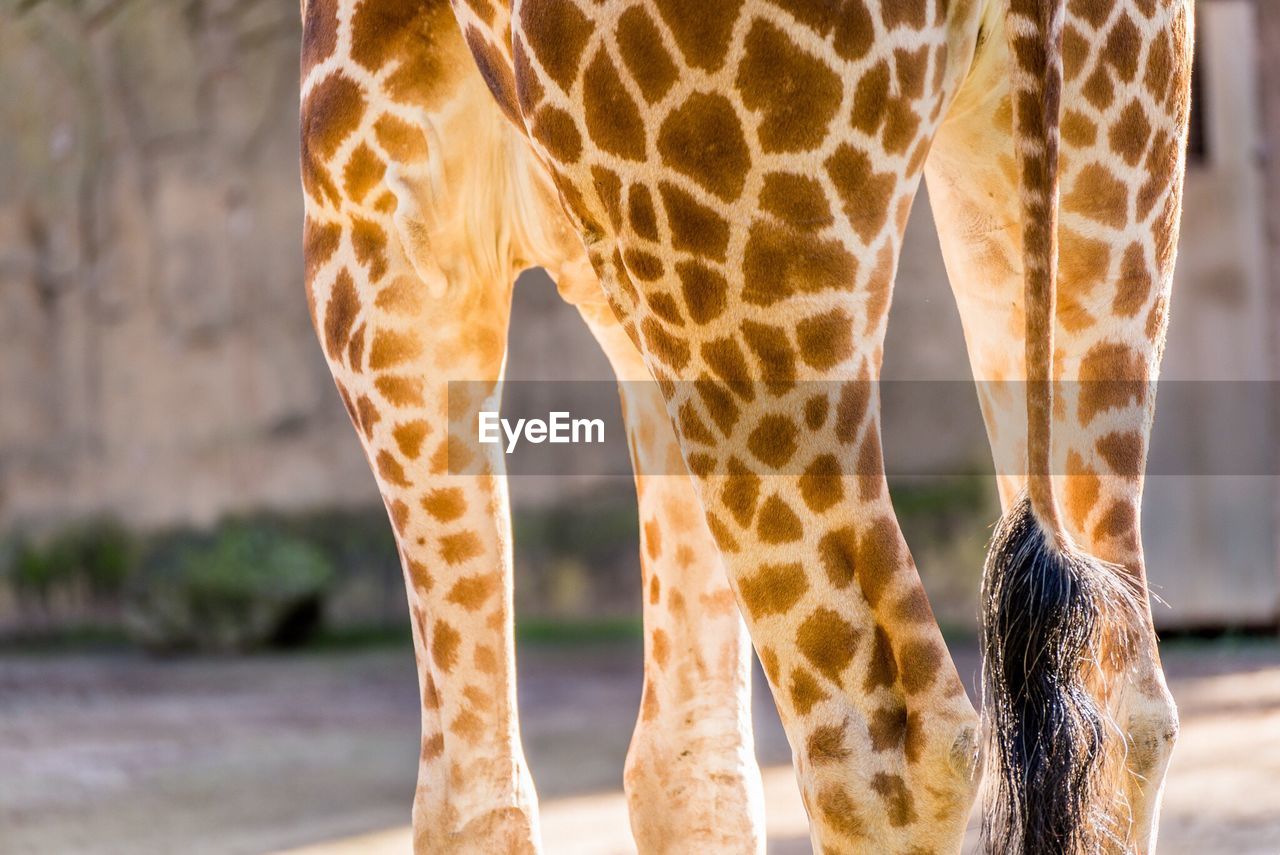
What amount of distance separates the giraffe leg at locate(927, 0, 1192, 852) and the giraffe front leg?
50 cm

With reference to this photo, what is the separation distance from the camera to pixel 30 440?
5863 millimetres

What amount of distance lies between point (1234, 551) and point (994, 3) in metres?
4.14

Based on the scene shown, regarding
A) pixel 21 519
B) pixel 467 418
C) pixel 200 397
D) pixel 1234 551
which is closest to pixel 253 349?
pixel 200 397

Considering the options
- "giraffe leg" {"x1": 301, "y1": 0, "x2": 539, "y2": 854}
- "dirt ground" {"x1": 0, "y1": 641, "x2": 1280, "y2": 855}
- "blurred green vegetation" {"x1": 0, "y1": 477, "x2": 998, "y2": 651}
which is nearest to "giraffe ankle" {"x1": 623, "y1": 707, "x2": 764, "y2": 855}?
"giraffe leg" {"x1": 301, "y1": 0, "x2": 539, "y2": 854}

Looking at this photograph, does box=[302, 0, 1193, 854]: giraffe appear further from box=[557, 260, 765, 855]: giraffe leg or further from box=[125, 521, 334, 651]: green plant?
box=[125, 521, 334, 651]: green plant

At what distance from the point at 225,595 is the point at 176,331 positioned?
114cm

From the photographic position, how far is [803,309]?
→ 44.6 inches

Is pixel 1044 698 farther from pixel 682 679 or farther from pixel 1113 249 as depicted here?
pixel 682 679

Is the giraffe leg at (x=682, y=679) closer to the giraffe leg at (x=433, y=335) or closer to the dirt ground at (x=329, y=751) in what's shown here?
the giraffe leg at (x=433, y=335)

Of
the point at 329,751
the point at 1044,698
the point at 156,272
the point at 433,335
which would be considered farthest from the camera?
the point at 156,272

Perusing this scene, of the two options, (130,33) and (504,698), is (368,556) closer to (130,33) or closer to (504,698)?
(130,33)

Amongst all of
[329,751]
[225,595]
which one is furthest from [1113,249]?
[225,595]

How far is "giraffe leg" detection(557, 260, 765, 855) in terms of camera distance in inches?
67.9

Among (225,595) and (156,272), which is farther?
(156,272)
